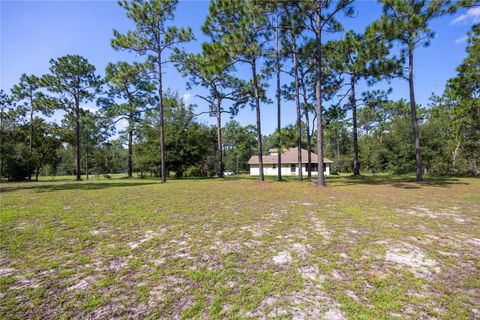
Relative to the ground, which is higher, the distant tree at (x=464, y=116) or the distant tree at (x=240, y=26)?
the distant tree at (x=240, y=26)

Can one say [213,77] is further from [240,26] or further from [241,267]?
[241,267]

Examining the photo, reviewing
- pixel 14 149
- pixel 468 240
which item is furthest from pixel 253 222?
pixel 14 149

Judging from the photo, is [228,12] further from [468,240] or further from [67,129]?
[67,129]

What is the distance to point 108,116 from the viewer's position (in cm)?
2173

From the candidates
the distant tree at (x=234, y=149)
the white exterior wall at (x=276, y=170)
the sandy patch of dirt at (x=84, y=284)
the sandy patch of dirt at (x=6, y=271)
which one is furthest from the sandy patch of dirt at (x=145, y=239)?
the distant tree at (x=234, y=149)

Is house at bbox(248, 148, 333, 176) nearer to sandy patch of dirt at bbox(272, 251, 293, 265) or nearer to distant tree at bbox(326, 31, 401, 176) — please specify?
distant tree at bbox(326, 31, 401, 176)

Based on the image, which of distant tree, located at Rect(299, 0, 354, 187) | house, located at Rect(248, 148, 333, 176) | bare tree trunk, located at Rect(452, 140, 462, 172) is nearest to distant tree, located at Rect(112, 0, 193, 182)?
distant tree, located at Rect(299, 0, 354, 187)

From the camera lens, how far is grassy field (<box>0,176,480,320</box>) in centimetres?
198

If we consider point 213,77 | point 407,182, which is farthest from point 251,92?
point 407,182

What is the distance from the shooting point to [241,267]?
2.78 meters

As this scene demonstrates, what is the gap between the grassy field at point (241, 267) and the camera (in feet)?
6.50

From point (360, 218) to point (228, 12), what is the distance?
15.1m

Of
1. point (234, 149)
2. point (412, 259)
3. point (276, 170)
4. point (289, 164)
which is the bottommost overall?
point (412, 259)

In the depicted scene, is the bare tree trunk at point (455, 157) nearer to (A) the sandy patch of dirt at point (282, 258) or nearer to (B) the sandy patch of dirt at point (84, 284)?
(A) the sandy patch of dirt at point (282, 258)
